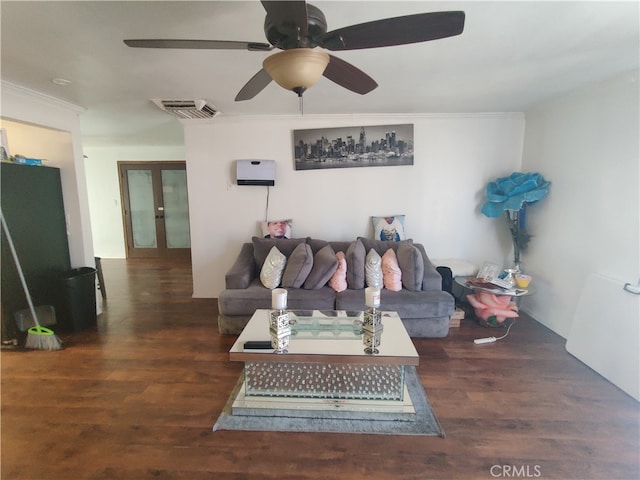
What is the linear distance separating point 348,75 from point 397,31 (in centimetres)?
46

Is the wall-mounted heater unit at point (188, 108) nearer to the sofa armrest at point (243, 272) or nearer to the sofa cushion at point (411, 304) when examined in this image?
the sofa armrest at point (243, 272)

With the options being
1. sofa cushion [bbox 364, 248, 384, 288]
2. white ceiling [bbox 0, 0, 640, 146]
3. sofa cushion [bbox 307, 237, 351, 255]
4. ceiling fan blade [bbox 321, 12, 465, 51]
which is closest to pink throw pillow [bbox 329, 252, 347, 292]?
sofa cushion [bbox 364, 248, 384, 288]

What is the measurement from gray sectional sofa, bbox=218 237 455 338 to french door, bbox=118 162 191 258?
370cm

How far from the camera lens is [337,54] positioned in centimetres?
211

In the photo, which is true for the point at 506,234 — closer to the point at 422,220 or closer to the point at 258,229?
the point at 422,220

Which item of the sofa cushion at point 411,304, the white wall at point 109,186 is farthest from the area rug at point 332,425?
the white wall at point 109,186

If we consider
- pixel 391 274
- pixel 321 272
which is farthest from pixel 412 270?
pixel 321 272

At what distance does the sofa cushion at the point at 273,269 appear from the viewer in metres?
3.19

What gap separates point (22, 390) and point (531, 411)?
3491mm

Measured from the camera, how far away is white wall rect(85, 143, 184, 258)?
6.23 m

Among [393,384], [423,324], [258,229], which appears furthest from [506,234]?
[258,229]

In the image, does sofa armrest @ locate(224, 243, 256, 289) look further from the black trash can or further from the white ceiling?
the white ceiling

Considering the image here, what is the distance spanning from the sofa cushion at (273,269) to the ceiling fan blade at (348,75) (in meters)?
1.90

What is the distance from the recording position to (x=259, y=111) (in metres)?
3.49
